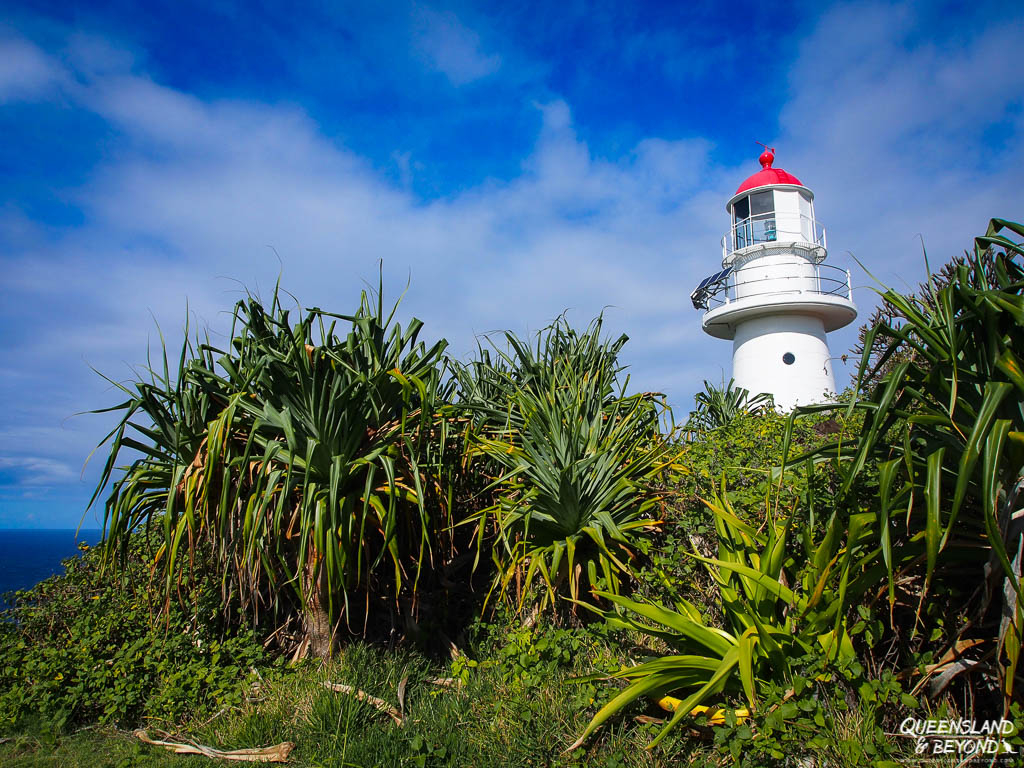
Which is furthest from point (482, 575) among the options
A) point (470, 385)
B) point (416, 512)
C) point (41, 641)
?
point (41, 641)

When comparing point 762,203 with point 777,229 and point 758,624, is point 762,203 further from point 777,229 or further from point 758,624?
point 758,624

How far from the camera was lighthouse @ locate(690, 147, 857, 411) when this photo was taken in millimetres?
12672

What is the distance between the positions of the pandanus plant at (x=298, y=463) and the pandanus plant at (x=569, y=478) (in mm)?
523

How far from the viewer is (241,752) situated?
3420 millimetres

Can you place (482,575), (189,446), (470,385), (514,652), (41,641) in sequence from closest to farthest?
(514,652)
(189,446)
(41,641)
(482,575)
(470,385)

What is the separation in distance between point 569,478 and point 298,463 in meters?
1.74

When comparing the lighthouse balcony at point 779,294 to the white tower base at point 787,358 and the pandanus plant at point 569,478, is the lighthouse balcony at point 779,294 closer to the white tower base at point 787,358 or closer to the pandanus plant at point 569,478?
the white tower base at point 787,358

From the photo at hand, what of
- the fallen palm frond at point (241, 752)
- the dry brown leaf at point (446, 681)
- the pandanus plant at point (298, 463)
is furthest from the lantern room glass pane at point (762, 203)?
the fallen palm frond at point (241, 752)

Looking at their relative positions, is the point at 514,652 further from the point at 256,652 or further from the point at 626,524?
the point at 256,652

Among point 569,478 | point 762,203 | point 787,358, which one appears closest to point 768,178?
point 762,203

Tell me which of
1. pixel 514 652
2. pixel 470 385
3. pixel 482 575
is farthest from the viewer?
pixel 470 385

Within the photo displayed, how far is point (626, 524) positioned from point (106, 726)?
355cm

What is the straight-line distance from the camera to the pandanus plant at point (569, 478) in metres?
4.37

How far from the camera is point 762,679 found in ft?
10.7
